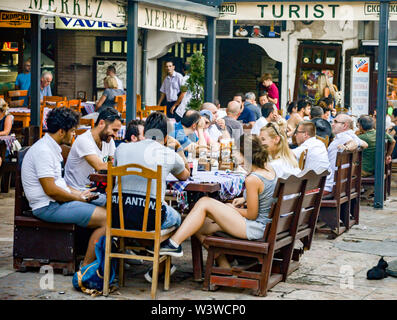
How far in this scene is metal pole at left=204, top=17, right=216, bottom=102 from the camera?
12.5 m

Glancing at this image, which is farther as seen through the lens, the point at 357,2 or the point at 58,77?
the point at 58,77

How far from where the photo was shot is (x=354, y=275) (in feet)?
23.7

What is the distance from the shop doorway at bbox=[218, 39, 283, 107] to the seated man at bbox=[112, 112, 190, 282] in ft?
49.7

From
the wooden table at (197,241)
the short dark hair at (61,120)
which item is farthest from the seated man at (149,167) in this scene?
the short dark hair at (61,120)

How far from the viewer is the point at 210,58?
500 inches

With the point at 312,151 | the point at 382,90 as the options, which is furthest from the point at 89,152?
the point at 382,90

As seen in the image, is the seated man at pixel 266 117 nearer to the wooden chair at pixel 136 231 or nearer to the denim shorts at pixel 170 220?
the denim shorts at pixel 170 220

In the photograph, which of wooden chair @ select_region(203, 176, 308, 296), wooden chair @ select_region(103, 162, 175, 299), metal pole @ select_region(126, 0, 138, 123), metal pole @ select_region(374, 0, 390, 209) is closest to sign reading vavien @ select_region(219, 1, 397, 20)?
metal pole @ select_region(374, 0, 390, 209)

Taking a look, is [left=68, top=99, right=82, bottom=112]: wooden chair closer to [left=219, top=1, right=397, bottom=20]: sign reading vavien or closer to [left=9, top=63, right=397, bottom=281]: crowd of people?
[left=219, top=1, right=397, bottom=20]: sign reading vavien

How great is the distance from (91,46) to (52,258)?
13.5 meters

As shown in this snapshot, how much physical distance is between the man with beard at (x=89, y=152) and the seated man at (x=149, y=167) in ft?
2.55
